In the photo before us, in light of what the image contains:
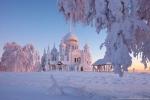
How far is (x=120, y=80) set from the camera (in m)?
23.4

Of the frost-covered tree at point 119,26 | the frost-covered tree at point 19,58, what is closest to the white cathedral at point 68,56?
the frost-covered tree at point 19,58

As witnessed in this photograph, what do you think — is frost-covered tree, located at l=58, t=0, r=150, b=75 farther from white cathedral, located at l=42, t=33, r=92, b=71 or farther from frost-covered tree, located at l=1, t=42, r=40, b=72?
white cathedral, located at l=42, t=33, r=92, b=71

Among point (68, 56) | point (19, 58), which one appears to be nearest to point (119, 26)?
point (19, 58)

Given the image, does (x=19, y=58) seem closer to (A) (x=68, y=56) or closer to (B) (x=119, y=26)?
(A) (x=68, y=56)

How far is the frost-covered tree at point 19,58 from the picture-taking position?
54.9m

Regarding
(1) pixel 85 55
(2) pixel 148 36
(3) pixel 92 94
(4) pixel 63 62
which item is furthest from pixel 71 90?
(1) pixel 85 55

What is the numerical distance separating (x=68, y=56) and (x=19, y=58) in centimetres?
1731

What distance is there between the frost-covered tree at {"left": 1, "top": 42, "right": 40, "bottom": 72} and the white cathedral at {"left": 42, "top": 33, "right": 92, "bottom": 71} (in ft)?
36.7

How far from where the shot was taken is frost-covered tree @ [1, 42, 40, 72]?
5491 cm

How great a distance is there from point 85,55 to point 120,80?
50331 mm

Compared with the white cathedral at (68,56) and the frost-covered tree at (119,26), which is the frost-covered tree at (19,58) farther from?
the frost-covered tree at (119,26)

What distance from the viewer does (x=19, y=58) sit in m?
55.8

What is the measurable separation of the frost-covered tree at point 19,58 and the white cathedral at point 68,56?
36.7 feet

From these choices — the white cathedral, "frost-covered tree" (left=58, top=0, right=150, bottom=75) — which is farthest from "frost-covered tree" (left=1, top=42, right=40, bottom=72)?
"frost-covered tree" (left=58, top=0, right=150, bottom=75)
